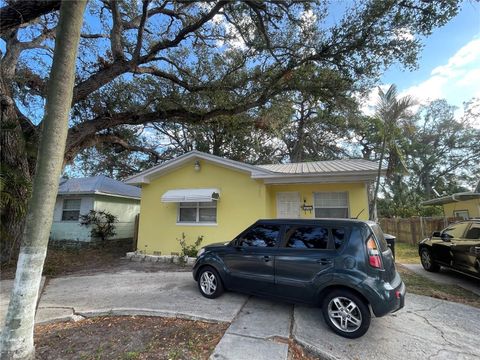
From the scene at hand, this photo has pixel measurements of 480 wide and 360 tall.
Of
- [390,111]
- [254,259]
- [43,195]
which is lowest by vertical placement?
[254,259]

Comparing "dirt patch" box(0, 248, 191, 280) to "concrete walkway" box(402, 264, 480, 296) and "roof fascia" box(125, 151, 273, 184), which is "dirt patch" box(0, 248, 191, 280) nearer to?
"roof fascia" box(125, 151, 273, 184)

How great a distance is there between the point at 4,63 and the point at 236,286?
37.6 feet

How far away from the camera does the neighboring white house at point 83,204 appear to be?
14547 mm

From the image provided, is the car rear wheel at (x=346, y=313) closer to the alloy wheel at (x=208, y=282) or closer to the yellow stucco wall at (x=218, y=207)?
the alloy wheel at (x=208, y=282)

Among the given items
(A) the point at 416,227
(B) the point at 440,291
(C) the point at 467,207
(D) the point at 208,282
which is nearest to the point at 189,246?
(D) the point at 208,282

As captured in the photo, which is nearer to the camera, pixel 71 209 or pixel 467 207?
pixel 71 209

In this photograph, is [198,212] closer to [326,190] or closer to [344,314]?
[326,190]

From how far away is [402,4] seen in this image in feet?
27.0

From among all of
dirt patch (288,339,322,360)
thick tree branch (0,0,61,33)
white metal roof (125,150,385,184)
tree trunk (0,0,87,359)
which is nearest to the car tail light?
dirt patch (288,339,322,360)

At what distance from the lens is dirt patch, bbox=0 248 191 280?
27.2ft

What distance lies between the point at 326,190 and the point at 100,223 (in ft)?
39.9

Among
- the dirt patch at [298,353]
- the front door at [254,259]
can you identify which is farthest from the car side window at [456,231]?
the dirt patch at [298,353]

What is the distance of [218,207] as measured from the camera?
32.7ft

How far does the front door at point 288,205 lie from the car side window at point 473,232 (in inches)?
189
